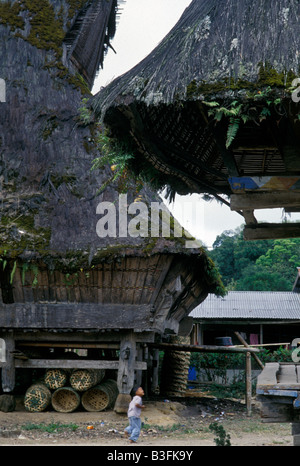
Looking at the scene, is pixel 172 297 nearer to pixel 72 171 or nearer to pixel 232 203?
pixel 72 171

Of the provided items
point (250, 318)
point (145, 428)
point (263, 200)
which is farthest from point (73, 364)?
point (250, 318)

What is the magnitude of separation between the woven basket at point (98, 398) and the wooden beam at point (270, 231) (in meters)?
7.67

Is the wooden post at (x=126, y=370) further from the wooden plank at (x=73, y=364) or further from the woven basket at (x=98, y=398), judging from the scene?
the woven basket at (x=98, y=398)

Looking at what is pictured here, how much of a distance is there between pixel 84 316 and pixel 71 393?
1.97m

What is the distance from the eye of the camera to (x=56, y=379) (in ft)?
44.7

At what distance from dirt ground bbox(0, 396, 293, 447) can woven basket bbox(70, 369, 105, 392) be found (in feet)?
1.86

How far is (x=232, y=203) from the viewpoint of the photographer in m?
6.23

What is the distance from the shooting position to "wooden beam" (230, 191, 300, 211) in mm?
6262

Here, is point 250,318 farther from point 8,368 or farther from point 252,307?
point 8,368

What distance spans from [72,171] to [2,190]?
168 cm

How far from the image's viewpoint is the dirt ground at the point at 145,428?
421 inches

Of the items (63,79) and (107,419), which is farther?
(63,79)
